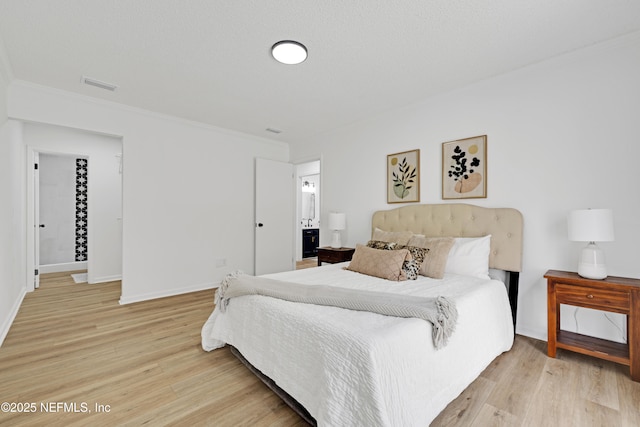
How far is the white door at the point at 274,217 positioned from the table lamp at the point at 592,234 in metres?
3.97

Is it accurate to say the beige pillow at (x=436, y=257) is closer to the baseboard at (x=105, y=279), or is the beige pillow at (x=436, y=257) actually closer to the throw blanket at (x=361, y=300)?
the throw blanket at (x=361, y=300)

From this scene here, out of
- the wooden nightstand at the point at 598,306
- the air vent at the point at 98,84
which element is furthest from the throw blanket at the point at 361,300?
the air vent at the point at 98,84

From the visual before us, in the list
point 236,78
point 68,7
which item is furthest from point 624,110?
point 68,7

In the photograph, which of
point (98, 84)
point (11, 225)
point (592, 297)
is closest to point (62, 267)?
point (11, 225)

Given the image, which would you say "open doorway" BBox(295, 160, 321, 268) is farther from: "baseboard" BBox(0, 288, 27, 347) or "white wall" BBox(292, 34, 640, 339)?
"baseboard" BBox(0, 288, 27, 347)

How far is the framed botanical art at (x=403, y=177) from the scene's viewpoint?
11.2 feet

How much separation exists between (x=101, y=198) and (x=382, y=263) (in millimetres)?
4862

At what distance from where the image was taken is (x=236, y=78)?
9.27ft

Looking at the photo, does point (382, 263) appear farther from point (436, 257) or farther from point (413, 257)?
point (436, 257)

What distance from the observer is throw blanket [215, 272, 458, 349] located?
60.7 inches

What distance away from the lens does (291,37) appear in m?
2.17

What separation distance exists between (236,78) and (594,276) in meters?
3.44

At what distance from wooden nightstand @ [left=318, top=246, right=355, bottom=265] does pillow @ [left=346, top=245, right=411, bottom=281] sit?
3.08 ft

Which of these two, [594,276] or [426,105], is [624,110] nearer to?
[594,276]
